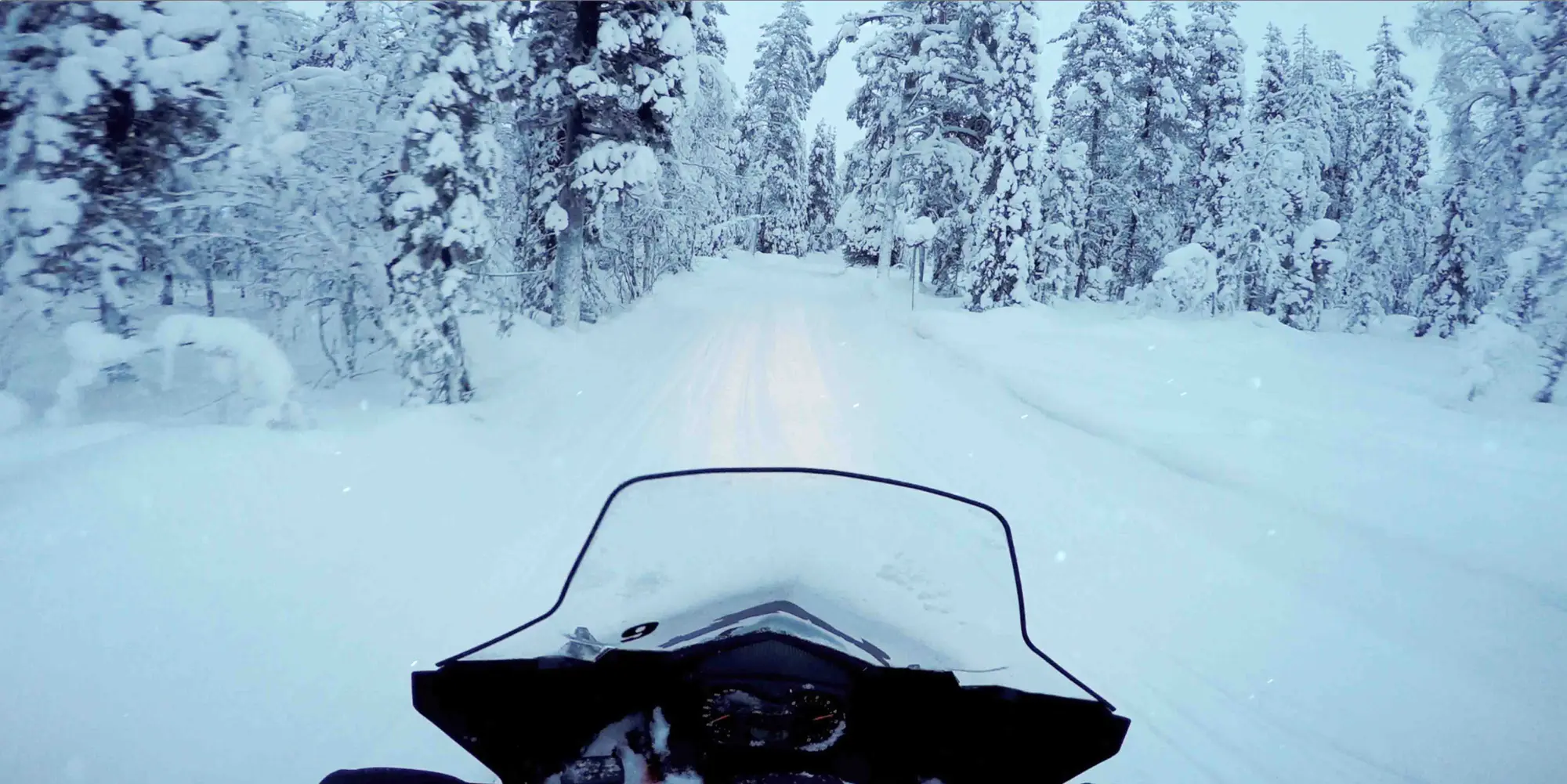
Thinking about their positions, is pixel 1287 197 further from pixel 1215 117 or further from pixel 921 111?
pixel 921 111

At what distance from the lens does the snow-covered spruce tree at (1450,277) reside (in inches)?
1007

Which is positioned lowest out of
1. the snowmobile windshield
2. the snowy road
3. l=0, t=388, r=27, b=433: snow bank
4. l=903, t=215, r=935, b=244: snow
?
the snowy road

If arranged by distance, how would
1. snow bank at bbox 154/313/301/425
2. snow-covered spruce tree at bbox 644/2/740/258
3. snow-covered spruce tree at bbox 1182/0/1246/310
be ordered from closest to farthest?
1. snow bank at bbox 154/313/301/425
2. snow-covered spruce tree at bbox 644/2/740/258
3. snow-covered spruce tree at bbox 1182/0/1246/310

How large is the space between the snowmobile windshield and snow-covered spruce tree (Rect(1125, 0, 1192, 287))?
36.6m

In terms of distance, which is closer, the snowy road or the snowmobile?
the snowmobile

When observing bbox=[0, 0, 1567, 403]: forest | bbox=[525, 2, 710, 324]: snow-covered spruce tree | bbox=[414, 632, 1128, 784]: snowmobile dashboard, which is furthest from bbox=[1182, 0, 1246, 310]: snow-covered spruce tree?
bbox=[414, 632, 1128, 784]: snowmobile dashboard

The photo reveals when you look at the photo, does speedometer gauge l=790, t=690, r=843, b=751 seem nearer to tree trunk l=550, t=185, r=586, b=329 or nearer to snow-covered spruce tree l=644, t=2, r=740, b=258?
tree trunk l=550, t=185, r=586, b=329

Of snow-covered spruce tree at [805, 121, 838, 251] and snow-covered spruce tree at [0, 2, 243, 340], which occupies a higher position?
snow-covered spruce tree at [805, 121, 838, 251]

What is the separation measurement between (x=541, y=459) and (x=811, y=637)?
6781 mm

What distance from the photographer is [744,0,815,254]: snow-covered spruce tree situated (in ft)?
154

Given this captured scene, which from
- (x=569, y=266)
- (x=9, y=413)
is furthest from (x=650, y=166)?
(x=9, y=413)

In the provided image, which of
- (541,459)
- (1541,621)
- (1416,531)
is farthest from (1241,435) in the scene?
(541,459)

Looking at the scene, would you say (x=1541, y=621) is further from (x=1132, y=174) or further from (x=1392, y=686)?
(x=1132, y=174)

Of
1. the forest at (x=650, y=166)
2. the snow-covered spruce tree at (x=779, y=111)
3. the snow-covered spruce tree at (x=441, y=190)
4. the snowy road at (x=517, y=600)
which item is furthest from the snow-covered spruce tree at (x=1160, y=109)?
the snow-covered spruce tree at (x=441, y=190)
